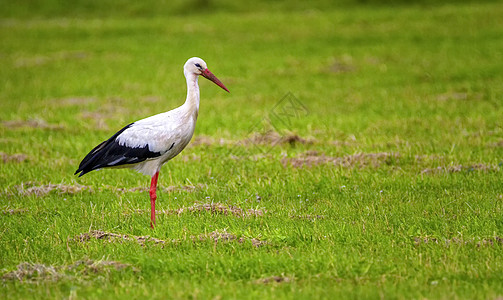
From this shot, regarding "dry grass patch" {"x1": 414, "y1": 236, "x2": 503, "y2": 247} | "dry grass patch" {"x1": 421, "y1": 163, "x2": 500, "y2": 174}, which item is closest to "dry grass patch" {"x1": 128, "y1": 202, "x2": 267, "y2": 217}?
"dry grass patch" {"x1": 414, "y1": 236, "x2": 503, "y2": 247}

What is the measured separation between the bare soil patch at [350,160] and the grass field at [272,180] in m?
0.05

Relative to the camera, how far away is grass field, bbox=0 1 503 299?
643 centimetres

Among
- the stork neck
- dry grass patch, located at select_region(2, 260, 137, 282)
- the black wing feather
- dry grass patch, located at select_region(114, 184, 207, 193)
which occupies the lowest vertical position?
dry grass patch, located at select_region(114, 184, 207, 193)

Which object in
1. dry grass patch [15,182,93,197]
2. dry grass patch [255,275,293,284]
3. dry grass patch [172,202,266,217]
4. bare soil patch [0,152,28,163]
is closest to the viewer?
dry grass patch [255,275,293,284]

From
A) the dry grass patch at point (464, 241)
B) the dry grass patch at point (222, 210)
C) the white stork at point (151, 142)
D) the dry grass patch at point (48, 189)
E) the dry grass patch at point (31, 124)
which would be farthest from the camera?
the dry grass patch at point (31, 124)

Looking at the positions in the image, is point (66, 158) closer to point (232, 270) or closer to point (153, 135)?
point (153, 135)

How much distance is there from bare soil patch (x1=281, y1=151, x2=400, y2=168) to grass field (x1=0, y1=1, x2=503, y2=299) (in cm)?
5

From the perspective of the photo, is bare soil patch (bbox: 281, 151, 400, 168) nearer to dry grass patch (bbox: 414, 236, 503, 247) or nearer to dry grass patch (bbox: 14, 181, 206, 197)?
dry grass patch (bbox: 14, 181, 206, 197)

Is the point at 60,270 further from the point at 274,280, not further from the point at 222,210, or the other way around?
the point at 222,210

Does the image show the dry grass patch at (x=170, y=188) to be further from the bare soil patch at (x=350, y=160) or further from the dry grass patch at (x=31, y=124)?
the dry grass patch at (x=31, y=124)

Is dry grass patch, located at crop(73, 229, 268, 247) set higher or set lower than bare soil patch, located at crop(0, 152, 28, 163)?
higher

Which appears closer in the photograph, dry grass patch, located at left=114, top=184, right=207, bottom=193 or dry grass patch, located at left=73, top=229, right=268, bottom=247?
dry grass patch, located at left=73, top=229, right=268, bottom=247

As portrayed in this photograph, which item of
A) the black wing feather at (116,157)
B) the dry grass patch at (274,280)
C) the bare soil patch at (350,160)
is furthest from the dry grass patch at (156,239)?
the bare soil patch at (350,160)

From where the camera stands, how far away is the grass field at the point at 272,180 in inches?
253
